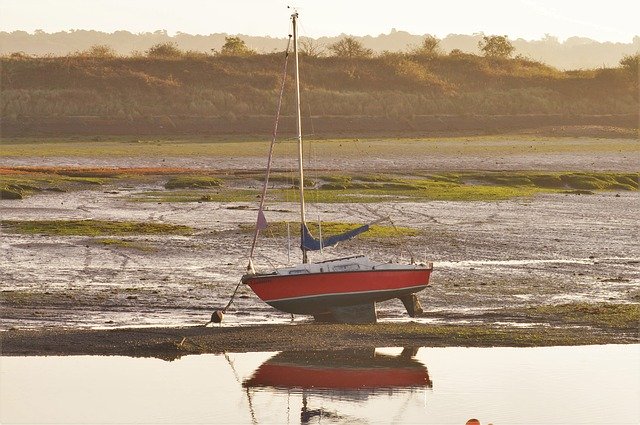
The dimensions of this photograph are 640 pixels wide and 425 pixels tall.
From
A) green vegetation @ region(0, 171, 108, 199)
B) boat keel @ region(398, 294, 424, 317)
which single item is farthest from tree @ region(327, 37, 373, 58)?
boat keel @ region(398, 294, 424, 317)

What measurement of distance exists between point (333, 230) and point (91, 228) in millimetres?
8157

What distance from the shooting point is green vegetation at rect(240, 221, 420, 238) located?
44.3 meters

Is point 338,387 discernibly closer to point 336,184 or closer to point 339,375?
point 339,375

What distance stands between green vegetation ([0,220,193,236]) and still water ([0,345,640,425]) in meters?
19.7

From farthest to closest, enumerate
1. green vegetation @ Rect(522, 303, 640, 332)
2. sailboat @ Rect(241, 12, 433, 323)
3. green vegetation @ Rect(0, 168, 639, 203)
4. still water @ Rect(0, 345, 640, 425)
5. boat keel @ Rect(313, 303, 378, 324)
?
1. green vegetation @ Rect(0, 168, 639, 203)
2. boat keel @ Rect(313, 303, 378, 324)
3. sailboat @ Rect(241, 12, 433, 323)
4. green vegetation @ Rect(522, 303, 640, 332)
5. still water @ Rect(0, 345, 640, 425)

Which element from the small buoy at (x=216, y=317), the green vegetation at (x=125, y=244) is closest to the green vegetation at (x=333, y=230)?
the green vegetation at (x=125, y=244)

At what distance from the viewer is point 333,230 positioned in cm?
4478

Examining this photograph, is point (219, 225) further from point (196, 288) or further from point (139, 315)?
point (139, 315)

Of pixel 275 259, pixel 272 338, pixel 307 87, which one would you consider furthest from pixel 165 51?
pixel 272 338

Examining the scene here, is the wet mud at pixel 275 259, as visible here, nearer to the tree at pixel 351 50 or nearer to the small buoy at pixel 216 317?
the small buoy at pixel 216 317

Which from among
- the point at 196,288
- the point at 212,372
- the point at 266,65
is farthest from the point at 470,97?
the point at 212,372

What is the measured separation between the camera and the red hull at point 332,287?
28.9 metres

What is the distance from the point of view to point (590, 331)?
27.9m

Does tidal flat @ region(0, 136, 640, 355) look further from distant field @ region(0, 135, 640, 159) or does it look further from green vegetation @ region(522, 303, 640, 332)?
distant field @ region(0, 135, 640, 159)
